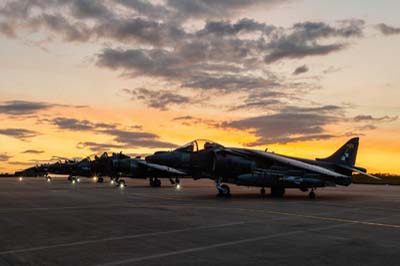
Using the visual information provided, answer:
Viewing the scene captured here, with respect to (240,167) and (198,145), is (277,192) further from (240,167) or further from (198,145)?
(198,145)

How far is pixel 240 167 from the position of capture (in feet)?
87.6

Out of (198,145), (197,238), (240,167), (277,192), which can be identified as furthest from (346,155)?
(197,238)

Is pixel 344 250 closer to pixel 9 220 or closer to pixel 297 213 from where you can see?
pixel 297 213

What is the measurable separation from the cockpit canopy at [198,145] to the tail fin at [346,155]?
940cm

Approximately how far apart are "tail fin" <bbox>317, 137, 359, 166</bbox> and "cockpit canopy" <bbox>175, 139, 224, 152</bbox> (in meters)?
9.40

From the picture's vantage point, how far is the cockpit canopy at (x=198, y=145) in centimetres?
2656

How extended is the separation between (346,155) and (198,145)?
11246 mm

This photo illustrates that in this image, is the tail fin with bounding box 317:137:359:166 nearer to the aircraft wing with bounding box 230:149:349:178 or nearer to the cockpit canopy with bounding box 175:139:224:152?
the aircraft wing with bounding box 230:149:349:178

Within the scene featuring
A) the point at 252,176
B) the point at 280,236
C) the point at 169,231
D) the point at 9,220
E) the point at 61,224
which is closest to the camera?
the point at 280,236

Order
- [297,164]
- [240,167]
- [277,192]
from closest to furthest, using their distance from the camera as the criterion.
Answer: [297,164] < [240,167] < [277,192]

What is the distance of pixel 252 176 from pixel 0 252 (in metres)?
19.0

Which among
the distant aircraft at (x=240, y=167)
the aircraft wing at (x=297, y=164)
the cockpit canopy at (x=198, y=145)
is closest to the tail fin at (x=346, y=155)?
the distant aircraft at (x=240, y=167)

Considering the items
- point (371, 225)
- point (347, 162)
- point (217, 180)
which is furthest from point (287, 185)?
point (371, 225)

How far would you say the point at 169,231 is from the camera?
11805 mm
